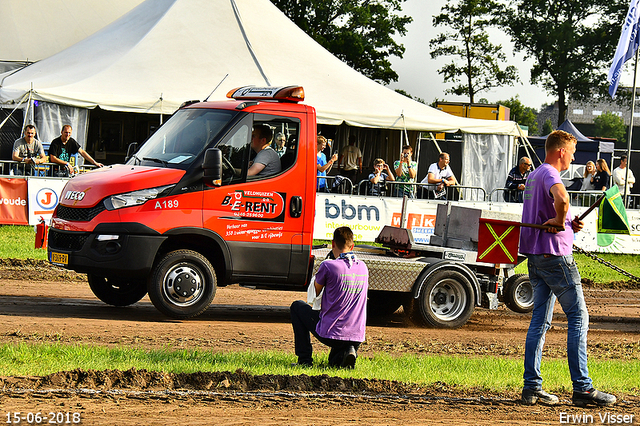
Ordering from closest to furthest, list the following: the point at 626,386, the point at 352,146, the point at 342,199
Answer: the point at 626,386
the point at 342,199
the point at 352,146

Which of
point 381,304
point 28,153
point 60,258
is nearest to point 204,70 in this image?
point 28,153

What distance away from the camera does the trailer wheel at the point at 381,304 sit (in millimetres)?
10820

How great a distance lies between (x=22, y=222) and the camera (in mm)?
16609

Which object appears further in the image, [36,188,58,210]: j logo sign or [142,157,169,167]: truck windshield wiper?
[36,188,58,210]: j logo sign

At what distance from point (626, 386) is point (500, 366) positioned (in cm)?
119

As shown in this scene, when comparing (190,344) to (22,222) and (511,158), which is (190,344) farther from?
(511,158)

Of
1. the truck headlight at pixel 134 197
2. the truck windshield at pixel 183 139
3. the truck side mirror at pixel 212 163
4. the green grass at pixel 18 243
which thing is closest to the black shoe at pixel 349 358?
the truck side mirror at pixel 212 163

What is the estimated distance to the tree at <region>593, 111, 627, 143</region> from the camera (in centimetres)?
11631

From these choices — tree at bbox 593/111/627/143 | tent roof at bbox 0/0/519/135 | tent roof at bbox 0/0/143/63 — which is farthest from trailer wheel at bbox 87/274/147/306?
tree at bbox 593/111/627/143

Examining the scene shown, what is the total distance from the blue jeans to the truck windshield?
4425mm

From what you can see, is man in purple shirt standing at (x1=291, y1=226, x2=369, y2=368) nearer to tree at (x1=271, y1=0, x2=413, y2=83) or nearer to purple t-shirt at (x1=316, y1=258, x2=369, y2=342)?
purple t-shirt at (x1=316, y1=258, x2=369, y2=342)

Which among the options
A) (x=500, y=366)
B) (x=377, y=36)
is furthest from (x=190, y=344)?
(x=377, y=36)

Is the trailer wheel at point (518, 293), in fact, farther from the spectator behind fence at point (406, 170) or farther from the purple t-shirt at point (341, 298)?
the spectator behind fence at point (406, 170)

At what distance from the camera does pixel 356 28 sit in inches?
1923
